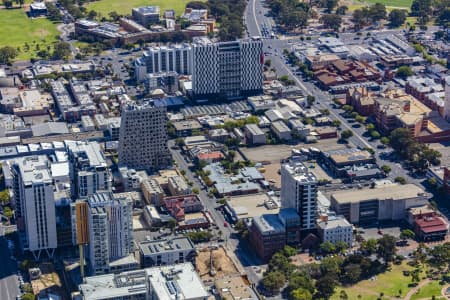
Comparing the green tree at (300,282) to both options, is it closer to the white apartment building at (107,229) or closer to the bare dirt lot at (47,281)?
the white apartment building at (107,229)

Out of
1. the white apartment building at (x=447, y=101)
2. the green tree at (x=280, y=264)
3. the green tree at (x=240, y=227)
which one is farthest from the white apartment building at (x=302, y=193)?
the white apartment building at (x=447, y=101)

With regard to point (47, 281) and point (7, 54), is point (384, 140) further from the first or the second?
point (7, 54)

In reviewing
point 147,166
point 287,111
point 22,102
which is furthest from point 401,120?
point 22,102

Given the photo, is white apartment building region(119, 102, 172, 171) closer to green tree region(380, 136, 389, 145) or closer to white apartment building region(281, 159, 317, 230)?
white apartment building region(281, 159, 317, 230)

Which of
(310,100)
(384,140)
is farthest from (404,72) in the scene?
(384,140)

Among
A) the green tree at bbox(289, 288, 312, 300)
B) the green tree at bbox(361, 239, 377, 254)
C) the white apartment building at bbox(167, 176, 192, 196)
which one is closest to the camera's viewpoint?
the green tree at bbox(289, 288, 312, 300)

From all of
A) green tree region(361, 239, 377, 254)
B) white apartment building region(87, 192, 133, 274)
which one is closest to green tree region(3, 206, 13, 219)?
white apartment building region(87, 192, 133, 274)
